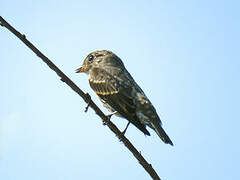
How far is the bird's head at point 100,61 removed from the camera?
9391mm

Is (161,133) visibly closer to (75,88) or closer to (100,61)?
(75,88)

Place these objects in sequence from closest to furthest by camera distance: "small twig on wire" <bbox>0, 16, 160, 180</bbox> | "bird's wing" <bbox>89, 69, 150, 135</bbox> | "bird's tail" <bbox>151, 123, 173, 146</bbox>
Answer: "small twig on wire" <bbox>0, 16, 160, 180</bbox> → "bird's tail" <bbox>151, 123, 173, 146</bbox> → "bird's wing" <bbox>89, 69, 150, 135</bbox>

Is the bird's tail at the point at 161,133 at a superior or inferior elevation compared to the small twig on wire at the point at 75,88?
inferior

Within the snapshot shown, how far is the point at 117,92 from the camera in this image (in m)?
7.91

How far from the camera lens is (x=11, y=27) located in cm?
482

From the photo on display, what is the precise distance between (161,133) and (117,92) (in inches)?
52.9

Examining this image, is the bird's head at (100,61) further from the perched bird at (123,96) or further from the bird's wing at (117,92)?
the bird's wing at (117,92)

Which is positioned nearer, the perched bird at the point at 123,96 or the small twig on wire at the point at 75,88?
the small twig on wire at the point at 75,88

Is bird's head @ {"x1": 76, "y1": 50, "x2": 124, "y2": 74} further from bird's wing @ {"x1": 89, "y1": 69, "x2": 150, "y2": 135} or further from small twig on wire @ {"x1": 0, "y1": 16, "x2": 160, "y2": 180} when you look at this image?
small twig on wire @ {"x1": 0, "y1": 16, "x2": 160, "y2": 180}

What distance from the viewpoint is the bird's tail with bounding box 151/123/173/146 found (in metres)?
7.02

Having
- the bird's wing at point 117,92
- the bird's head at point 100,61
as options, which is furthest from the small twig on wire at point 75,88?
the bird's head at point 100,61

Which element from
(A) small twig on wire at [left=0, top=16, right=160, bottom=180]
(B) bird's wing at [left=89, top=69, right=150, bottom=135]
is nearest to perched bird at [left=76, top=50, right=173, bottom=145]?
(B) bird's wing at [left=89, top=69, right=150, bottom=135]

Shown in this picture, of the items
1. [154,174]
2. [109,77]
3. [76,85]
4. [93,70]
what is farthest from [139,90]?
[154,174]

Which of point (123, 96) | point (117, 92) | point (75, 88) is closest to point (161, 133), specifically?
point (123, 96)
